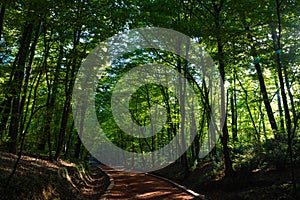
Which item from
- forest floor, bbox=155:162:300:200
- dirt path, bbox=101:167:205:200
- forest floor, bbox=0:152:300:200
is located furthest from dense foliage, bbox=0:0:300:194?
dirt path, bbox=101:167:205:200

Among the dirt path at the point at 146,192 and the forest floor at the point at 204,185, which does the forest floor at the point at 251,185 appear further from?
the dirt path at the point at 146,192

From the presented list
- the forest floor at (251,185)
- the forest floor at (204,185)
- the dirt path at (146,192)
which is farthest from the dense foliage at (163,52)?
the dirt path at (146,192)

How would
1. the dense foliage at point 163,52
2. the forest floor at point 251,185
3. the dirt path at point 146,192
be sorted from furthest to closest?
the dirt path at point 146,192, the forest floor at point 251,185, the dense foliage at point 163,52

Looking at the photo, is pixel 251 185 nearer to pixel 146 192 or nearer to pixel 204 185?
pixel 204 185

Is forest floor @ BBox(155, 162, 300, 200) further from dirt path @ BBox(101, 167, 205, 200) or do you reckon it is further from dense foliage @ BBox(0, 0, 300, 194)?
dirt path @ BBox(101, 167, 205, 200)

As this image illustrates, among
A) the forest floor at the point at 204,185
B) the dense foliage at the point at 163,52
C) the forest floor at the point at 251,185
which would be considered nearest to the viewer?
the forest floor at the point at 204,185

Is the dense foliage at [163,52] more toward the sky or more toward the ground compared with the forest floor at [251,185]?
more toward the sky

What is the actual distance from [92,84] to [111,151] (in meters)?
41.2

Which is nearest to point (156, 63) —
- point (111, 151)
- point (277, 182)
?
point (277, 182)

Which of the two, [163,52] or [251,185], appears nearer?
[251,185]

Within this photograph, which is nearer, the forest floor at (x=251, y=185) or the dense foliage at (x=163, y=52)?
the dense foliage at (x=163, y=52)

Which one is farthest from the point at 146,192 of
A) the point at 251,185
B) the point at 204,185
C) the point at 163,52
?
the point at 163,52

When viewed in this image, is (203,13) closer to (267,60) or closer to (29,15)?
(267,60)

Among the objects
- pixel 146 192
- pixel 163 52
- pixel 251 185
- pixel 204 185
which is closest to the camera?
pixel 251 185
